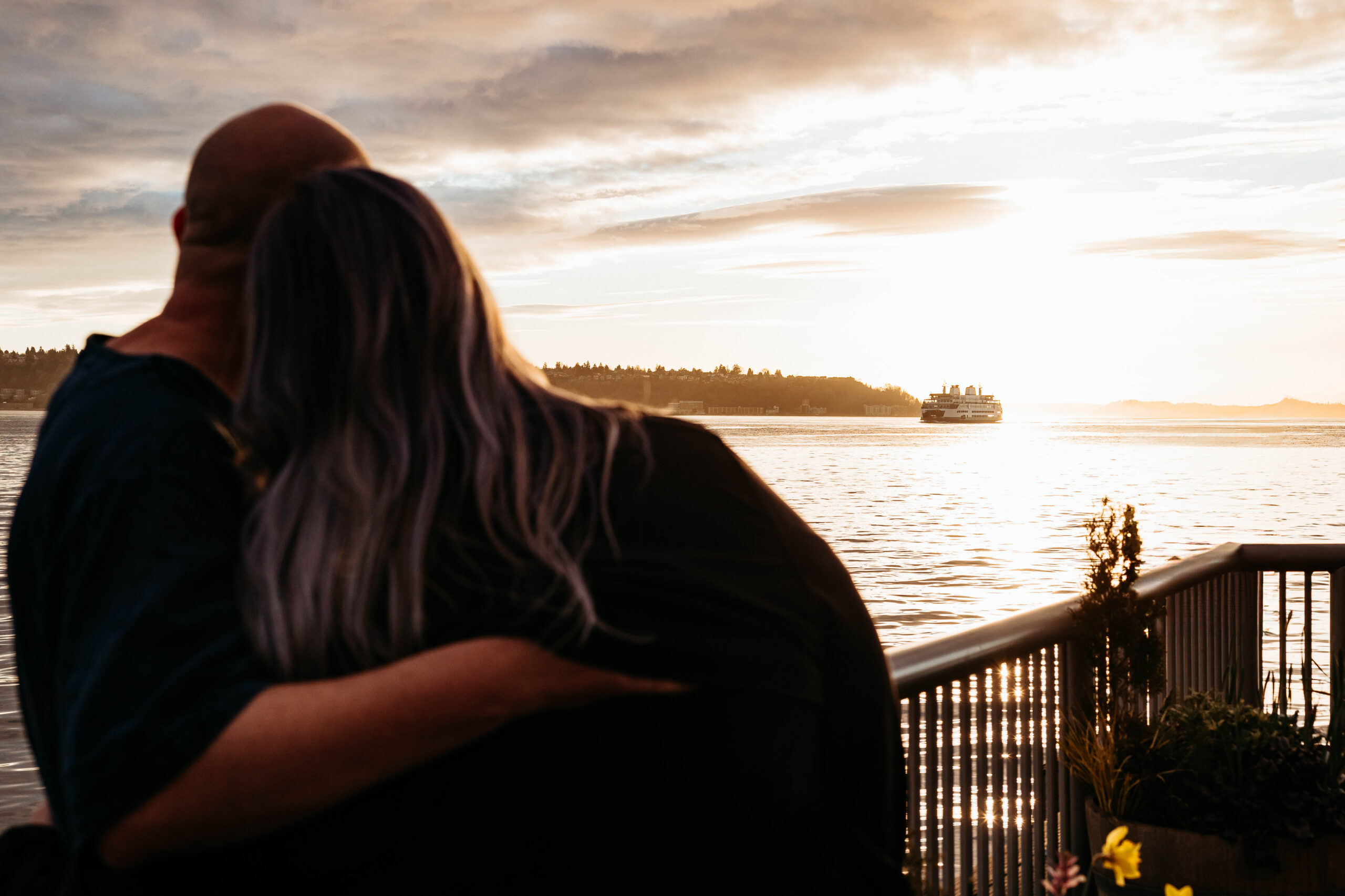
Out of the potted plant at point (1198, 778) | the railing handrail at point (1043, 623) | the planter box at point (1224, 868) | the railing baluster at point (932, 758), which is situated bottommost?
the planter box at point (1224, 868)

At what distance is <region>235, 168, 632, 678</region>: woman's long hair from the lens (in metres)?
1.04

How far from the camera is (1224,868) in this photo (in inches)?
124

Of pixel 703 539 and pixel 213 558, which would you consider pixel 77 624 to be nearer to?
pixel 213 558

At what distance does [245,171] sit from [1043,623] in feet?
7.78

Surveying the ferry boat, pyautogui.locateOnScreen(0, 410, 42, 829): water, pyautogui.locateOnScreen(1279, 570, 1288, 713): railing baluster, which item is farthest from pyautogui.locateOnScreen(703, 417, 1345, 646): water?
the ferry boat

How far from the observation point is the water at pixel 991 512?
2053cm

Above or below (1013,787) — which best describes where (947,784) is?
above

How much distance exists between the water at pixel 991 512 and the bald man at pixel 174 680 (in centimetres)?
67

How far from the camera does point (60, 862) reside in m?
1.20

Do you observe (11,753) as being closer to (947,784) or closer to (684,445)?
(947,784)

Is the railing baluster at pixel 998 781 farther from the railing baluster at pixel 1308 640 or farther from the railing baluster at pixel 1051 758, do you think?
the railing baluster at pixel 1308 640

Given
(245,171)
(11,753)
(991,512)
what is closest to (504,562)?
(245,171)

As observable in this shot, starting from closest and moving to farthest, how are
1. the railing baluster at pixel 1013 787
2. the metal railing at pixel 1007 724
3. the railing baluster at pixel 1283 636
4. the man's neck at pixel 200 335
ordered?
the man's neck at pixel 200 335, the metal railing at pixel 1007 724, the railing baluster at pixel 1013 787, the railing baluster at pixel 1283 636

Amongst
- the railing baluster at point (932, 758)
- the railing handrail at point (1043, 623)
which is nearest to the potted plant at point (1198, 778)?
the railing handrail at point (1043, 623)
